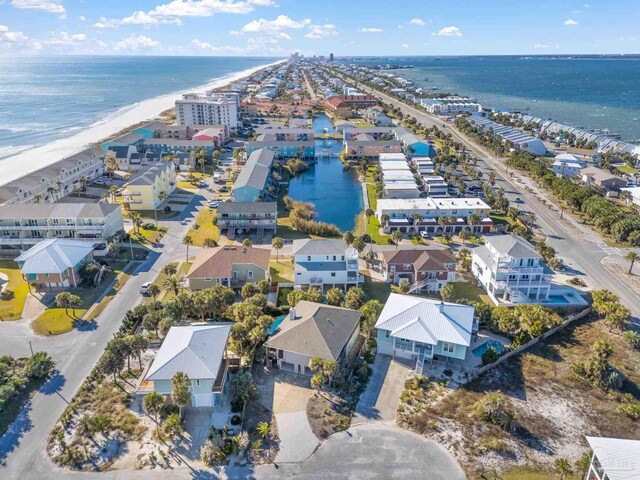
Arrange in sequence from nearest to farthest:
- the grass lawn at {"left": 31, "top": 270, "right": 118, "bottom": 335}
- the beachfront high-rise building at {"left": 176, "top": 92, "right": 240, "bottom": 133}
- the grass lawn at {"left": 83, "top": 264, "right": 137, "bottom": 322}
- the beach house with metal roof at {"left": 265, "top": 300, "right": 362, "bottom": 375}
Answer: the beach house with metal roof at {"left": 265, "top": 300, "right": 362, "bottom": 375}, the grass lawn at {"left": 31, "top": 270, "right": 118, "bottom": 335}, the grass lawn at {"left": 83, "top": 264, "right": 137, "bottom": 322}, the beachfront high-rise building at {"left": 176, "top": 92, "right": 240, "bottom": 133}

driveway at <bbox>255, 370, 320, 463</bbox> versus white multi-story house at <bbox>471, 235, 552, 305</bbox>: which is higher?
white multi-story house at <bbox>471, 235, 552, 305</bbox>

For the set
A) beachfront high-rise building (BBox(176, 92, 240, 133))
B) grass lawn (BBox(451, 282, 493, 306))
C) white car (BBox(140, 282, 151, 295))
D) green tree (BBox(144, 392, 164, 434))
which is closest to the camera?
green tree (BBox(144, 392, 164, 434))

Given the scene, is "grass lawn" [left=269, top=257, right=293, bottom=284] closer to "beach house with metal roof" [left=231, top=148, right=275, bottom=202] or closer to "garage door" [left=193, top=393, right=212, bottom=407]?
"beach house with metal roof" [left=231, top=148, right=275, bottom=202]

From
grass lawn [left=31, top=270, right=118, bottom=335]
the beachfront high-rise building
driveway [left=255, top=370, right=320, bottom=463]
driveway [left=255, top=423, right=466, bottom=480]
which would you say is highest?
the beachfront high-rise building

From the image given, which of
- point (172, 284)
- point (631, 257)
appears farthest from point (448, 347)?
point (631, 257)

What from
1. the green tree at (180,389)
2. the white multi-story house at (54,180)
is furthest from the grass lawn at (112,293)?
the white multi-story house at (54,180)

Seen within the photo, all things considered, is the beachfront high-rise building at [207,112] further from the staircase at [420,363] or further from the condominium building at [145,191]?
the staircase at [420,363]

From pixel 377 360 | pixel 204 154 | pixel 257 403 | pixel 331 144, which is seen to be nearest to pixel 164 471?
pixel 257 403

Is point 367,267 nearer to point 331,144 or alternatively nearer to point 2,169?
point 331,144

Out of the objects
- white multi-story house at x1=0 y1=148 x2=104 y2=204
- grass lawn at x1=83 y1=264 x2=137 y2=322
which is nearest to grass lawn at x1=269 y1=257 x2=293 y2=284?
grass lawn at x1=83 y1=264 x2=137 y2=322

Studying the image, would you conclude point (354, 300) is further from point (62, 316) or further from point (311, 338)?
point (62, 316)
